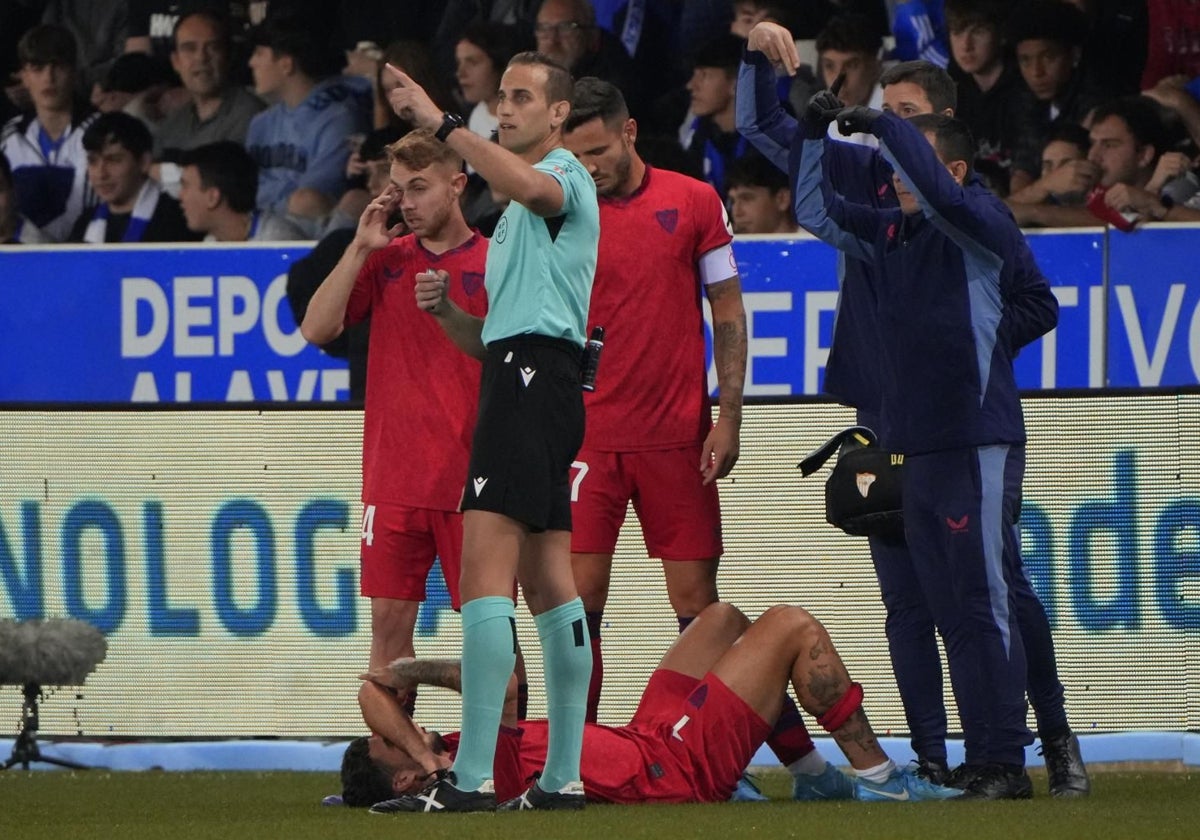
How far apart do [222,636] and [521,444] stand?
2696 millimetres

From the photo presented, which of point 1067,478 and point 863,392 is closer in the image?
point 863,392

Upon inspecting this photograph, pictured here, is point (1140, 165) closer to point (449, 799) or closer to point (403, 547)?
point (403, 547)

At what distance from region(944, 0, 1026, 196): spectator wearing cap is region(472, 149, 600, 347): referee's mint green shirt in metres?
4.97

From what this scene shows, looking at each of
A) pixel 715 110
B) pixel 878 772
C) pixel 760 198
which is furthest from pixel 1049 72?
pixel 878 772

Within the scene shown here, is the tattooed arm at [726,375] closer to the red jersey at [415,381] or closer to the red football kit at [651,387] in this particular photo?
the red football kit at [651,387]

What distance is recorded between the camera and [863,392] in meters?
6.66

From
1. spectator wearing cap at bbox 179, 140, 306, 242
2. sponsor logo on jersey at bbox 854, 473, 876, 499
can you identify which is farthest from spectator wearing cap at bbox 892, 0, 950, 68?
sponsor logo on jersey at bbox 854, 473, 876, 499

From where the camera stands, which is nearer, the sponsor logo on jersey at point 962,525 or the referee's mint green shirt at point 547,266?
the referee's mint green shirt at point 547,266

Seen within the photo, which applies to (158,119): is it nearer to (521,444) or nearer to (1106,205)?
(1106,205)

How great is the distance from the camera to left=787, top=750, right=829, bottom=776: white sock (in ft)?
20.0

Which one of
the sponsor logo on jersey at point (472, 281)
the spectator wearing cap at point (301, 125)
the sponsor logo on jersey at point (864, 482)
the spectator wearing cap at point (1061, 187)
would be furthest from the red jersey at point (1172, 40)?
the sponsor logo on jersey at point (472, 281)

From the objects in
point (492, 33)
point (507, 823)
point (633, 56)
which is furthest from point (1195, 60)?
point (507, 823)

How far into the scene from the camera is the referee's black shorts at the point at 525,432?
212 inches

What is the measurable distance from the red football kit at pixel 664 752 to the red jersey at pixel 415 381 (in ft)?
3.19
